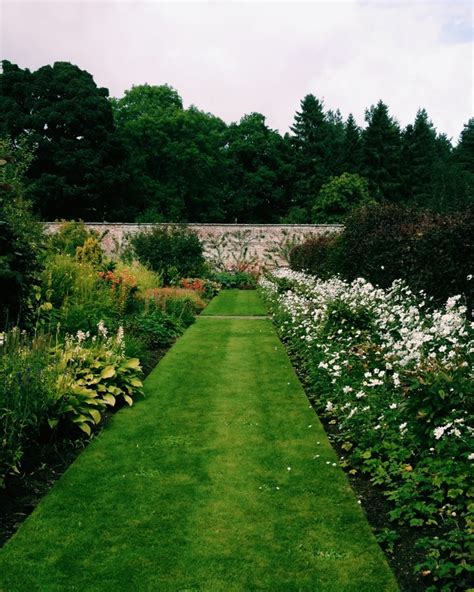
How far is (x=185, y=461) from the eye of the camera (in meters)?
5.41

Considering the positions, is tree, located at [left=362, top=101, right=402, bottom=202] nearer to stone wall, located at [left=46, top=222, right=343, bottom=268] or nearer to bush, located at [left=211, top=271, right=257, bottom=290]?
stone wall, located at [left=46, top=222, right=343, bottom=268]

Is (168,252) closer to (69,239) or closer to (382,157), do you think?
(69,239)

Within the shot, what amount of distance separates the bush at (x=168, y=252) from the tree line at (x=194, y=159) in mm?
11679

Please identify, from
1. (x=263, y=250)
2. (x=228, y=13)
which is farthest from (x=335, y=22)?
(x=263, y=250)

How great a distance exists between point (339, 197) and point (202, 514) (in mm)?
35380

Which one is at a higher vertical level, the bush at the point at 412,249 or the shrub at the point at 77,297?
the bush at the point at 412,249

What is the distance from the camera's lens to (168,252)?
2162 cm

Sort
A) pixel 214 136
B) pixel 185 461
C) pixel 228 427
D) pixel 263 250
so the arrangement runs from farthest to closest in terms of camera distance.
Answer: pixel 214 136 → pixel 263 250 → pixel 228 427 → pixel 185 461

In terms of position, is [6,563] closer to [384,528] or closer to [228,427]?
[384,528]

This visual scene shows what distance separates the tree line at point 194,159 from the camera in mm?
35188

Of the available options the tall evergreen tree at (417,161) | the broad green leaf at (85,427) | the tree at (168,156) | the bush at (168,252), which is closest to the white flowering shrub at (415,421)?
the broad green leaf at (85,427)

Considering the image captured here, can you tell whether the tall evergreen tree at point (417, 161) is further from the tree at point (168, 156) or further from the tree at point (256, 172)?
the tree at point (168, 156)

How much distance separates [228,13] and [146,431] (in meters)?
5.38

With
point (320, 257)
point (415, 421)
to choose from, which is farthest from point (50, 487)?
point (320, 257)
